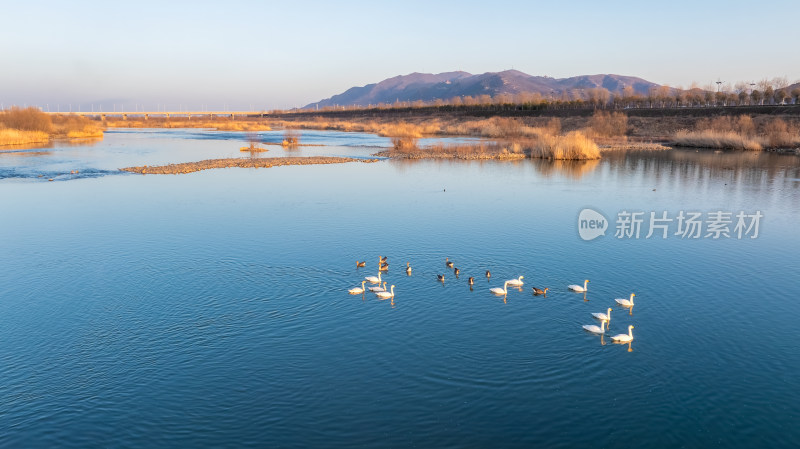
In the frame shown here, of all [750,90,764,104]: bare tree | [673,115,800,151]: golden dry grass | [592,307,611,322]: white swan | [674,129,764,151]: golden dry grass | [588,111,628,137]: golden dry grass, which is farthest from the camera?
[750,90,764,104]: bare tree

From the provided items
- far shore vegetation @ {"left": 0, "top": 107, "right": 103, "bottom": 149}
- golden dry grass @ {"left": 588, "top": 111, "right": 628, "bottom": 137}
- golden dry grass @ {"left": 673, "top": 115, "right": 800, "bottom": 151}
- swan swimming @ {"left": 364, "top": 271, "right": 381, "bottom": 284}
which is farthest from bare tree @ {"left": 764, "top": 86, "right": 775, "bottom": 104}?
far shore vegetation @ {"left": 0, "top": 107, "right": 103, "bottom": 149}

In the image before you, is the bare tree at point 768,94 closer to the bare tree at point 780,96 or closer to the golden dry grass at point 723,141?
the bare tree at point 780,96

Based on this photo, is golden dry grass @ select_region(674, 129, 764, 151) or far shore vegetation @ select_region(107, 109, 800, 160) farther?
golden dry grass @ select_region(674, 129, 764, 151)

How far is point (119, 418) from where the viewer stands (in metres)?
11.3

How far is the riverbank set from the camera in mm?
46812

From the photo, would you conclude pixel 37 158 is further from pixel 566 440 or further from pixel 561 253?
pixel 566 440

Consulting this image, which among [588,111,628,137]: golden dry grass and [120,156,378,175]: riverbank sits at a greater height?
[588,111,628,137]: golden dry grass

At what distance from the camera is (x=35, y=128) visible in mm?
86375

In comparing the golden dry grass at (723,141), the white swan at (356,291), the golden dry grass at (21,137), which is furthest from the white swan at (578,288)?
the golden dry grass at (21,137)

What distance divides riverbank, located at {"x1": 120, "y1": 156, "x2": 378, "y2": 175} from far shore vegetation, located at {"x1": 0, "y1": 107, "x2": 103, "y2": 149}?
119ft

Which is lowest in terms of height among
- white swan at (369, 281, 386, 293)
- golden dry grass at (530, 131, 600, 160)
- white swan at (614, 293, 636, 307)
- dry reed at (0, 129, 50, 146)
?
white swan at (614, 293, 636, 307)

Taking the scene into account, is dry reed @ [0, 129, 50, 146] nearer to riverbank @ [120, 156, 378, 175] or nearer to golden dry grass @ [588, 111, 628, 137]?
riverbank @ [120, 156, 378, 175]

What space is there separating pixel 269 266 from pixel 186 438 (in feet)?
34.0

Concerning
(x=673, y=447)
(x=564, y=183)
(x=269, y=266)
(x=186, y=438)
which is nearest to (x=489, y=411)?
(x=673, y=447)
